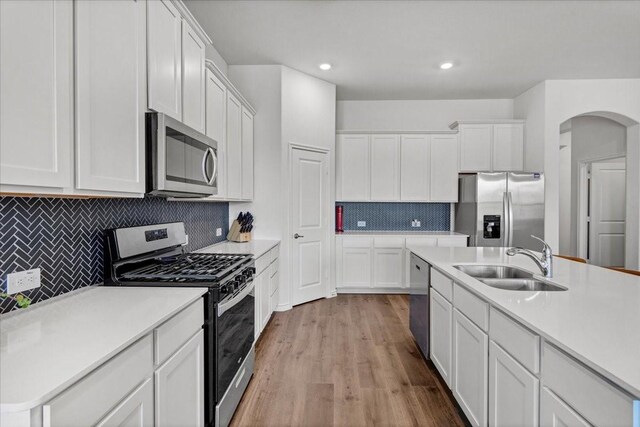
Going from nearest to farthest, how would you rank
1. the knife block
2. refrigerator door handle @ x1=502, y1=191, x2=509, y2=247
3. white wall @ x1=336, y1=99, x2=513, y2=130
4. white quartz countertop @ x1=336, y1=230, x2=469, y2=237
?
the knife block
refrigerator door handle @ x1=502, y1=191, x2=509, y2=247
white quartz countertop @ x1=336, y1=230, x2=469, y2=237
white wall @ x1=336, y1=99, x2=513, y2=130

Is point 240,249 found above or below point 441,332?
above

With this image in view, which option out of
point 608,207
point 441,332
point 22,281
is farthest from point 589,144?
point 22,281

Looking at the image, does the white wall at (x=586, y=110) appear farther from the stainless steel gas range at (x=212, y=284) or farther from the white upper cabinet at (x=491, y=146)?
the stainless steel gas range at (x=212, y=284)

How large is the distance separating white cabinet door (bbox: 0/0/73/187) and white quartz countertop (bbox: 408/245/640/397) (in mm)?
1697

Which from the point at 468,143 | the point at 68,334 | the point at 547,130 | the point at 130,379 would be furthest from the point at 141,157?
the point at 547,130

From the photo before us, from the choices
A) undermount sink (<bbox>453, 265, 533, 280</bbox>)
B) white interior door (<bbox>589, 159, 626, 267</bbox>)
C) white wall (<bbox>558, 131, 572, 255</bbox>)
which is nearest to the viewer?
undermount sink (<bbox>453, 265, 533, 280</bbox>)

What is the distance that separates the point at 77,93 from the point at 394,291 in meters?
4.53

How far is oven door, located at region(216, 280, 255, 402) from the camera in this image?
178cm

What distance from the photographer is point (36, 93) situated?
3.42ft

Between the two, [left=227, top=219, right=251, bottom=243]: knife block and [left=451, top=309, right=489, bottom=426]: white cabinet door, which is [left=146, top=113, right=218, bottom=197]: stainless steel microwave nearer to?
[left=227, top=219, right=251, bottom=243]: knife block

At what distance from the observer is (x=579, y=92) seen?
14.8ft

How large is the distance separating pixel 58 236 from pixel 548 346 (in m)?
2.05

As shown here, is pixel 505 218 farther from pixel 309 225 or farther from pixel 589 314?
pixel 589 314

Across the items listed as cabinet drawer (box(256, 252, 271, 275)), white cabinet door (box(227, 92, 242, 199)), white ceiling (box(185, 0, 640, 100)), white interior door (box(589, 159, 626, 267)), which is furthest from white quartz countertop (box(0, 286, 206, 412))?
white interior door (box(589, 159, 626, 267))
